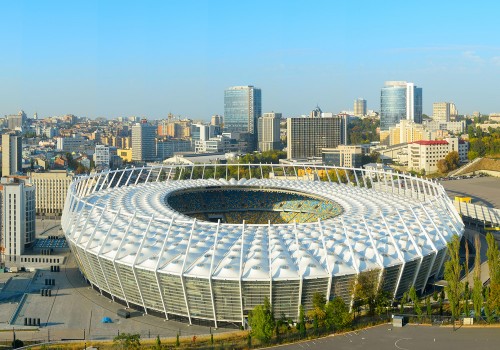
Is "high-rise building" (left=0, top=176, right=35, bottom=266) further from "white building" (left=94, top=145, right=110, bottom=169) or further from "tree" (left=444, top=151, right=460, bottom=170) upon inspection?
"white building" (left=94, top=145, right=110, bottom=169)

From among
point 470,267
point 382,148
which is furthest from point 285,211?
point 382,148

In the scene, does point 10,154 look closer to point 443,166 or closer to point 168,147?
point 168,147

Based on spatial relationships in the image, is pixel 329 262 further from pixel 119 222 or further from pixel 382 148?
pixel 382 148

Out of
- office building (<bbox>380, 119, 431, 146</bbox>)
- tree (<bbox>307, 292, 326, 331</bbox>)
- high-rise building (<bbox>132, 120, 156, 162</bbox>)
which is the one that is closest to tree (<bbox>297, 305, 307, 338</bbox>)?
tree (<bbox>307, 292, 326, 331</bbox>)

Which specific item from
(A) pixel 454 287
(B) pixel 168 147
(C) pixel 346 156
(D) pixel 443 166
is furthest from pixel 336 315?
(B) pixel 168 147

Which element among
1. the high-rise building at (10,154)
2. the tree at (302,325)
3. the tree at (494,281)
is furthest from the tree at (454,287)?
the high-rise building at (10,154)
